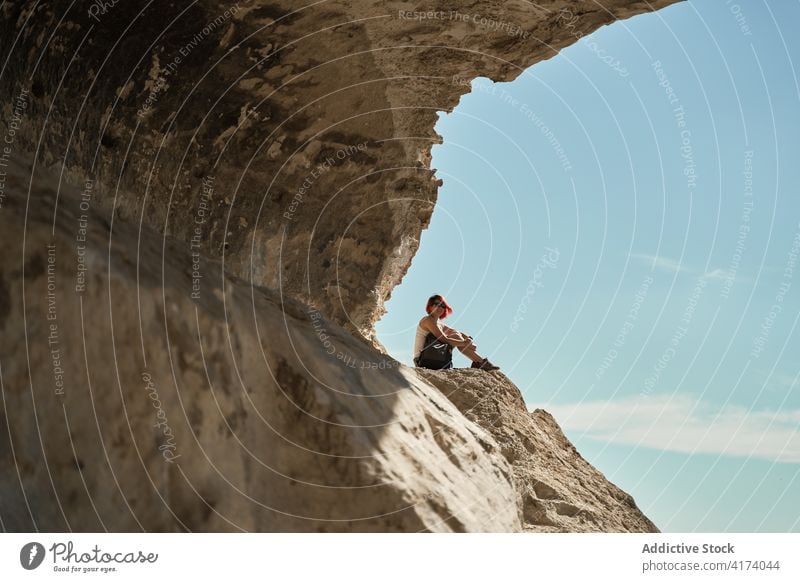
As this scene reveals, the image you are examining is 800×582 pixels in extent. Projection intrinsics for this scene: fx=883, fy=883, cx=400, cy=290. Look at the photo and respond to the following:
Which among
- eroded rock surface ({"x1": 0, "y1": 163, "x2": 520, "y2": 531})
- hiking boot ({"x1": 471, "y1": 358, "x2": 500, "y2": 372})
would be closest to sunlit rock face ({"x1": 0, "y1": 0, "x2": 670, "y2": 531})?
eroded rock surface ({"x1": 0, "y1": 163, "x2": 520, "y2": 531})

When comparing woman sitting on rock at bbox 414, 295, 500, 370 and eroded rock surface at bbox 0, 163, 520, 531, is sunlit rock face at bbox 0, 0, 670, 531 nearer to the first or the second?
eroded rock surface at bbox 0, 163, 520, 531

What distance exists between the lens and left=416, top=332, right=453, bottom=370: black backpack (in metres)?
9.68

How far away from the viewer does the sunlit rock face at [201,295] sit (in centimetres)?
362

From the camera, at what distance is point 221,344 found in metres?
3.96

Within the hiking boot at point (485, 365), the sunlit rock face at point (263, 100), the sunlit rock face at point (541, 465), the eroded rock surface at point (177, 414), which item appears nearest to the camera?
the eroded rock surface at point (177, 414)

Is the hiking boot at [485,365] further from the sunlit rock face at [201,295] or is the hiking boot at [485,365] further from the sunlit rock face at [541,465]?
the sunlit rock face at [201,295]

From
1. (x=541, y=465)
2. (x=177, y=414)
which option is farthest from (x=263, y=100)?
(x=177, y=414)

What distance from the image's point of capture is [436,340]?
9773 mm

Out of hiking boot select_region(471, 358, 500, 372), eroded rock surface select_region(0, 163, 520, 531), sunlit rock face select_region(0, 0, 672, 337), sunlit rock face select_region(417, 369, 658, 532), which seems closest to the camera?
eroded rock surface select_region(0, 163, 520, 531)

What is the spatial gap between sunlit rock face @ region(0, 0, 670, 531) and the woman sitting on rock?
8.04 feet

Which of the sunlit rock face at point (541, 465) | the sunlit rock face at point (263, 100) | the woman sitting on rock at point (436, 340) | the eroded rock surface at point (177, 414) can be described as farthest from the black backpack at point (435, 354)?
the eroded rock surface at point (177, 414)

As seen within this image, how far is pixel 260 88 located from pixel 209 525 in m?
4.89

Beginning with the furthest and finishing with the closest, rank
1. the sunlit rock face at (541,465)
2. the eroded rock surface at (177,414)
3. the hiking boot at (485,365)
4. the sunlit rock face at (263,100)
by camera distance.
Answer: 1. the hiking boot at (485,365)
2. the sunlit rock face at (541,465)
3. the sunlit rock face at (263,100)
4. the eroded rock surface at (177,414)

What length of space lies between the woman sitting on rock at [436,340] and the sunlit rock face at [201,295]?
96.4 inches
